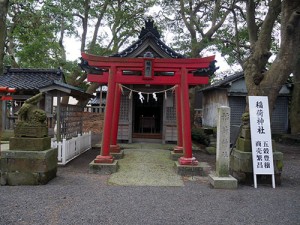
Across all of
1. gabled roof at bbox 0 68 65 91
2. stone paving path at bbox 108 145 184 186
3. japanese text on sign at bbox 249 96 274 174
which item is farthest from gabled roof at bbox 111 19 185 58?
gabled roof at bbox 0 68 65 91

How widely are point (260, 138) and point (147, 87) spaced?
7.48m

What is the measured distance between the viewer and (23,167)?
646cm

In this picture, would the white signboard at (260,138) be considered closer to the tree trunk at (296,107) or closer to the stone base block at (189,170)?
the stone base block at (189,170)

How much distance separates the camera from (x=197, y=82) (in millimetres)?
8773

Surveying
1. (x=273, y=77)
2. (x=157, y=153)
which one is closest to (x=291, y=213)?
(x=273, y=77)

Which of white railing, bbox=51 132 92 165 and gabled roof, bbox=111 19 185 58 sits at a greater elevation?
gabled roof, bbox=111 19 185 58

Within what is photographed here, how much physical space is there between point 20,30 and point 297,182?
18.8 m

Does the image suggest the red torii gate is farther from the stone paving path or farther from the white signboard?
the white signboard

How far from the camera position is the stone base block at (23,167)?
21.1 feet

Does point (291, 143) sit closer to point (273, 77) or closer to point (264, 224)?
point (273, 77)

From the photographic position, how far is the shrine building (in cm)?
812

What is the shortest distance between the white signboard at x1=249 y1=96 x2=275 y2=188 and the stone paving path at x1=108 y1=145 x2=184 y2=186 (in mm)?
2086

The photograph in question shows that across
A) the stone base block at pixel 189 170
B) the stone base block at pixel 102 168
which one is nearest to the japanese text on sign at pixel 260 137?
the stone base block at pixel 189 170

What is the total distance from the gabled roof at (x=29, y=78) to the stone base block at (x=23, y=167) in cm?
912
